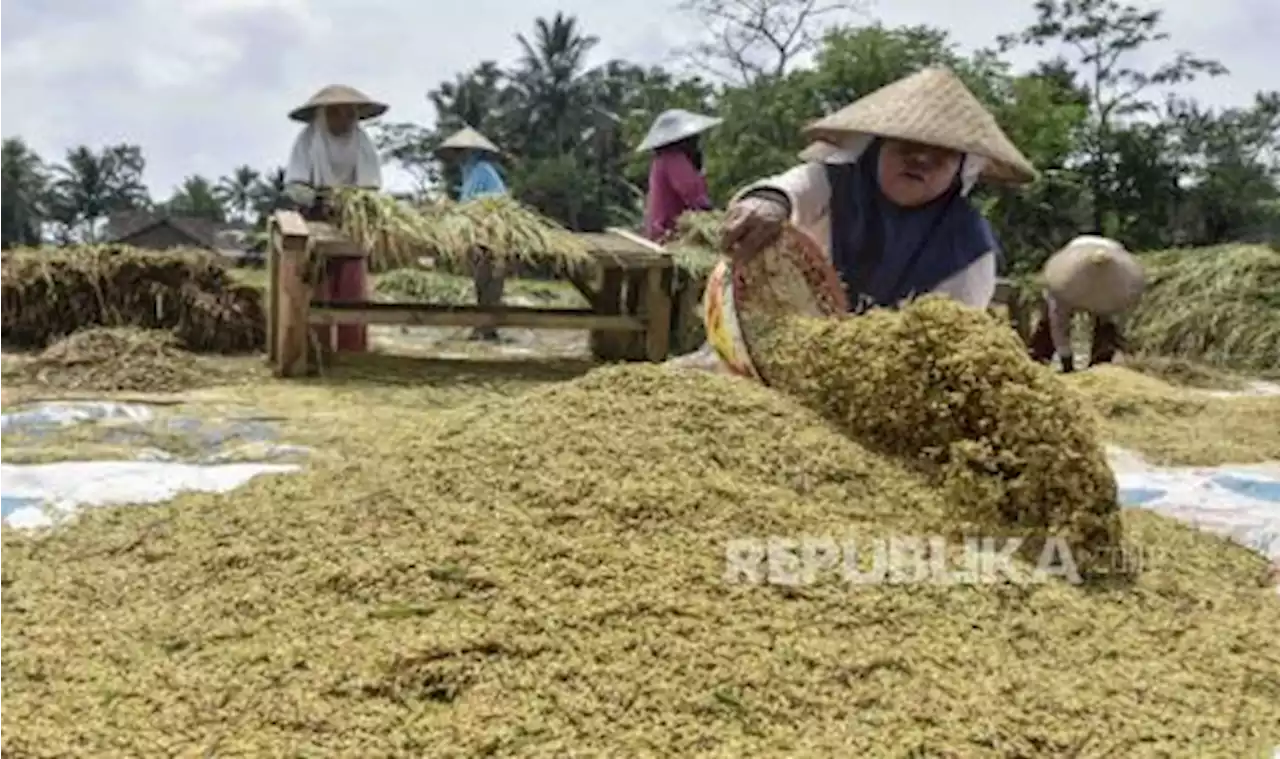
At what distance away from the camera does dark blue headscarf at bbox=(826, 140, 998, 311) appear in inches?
135

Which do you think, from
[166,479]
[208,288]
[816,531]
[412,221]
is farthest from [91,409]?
[816,531]

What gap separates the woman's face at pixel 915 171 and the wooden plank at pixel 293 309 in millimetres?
2564

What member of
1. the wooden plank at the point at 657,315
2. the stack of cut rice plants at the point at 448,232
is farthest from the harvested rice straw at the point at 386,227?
the wooden plank at the point at 657,315

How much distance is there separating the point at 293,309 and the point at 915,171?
106 inches

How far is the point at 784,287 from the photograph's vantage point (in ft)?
10.6

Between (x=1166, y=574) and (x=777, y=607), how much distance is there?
2.56 feet

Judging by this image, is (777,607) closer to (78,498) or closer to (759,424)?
(759,424)

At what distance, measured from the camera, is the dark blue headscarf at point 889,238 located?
11.2 feet

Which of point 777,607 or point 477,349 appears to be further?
point 477,349

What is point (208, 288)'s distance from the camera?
6281mm

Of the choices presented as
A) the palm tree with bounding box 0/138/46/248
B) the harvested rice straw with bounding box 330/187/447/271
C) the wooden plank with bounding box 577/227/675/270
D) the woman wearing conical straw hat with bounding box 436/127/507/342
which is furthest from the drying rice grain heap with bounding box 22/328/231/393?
the palm tree with bounding box 0/138/46/248

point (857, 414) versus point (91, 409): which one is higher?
point (857, 414)

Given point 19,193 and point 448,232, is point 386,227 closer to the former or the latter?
point 448,232

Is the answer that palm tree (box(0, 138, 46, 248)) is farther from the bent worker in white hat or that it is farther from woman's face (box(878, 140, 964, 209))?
woman's face (box(878, 140, 964, 209))
